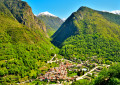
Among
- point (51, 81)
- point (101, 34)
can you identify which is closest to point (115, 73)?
point (51, 81)

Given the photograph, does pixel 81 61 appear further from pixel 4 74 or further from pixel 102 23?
pixel 102 23

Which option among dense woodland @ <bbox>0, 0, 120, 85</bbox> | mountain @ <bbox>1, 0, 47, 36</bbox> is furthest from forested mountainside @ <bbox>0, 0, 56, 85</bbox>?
mountain @ <bbox>1, 0, 47, 36</bbox>

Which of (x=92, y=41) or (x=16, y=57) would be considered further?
(x=92, y=41)

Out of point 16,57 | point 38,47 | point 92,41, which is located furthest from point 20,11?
point 92,41

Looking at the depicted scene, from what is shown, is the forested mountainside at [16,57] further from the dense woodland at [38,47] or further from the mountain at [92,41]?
the mountain at [92,41]

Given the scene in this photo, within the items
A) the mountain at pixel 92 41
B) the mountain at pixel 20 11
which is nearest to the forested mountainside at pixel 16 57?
the mountain at pixel 20 11

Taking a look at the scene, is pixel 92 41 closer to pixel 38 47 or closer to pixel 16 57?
pixel 38 47

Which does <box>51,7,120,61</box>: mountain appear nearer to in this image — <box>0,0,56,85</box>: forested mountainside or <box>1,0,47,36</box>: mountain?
<box>0,0,56,85</box>: forested mountainside

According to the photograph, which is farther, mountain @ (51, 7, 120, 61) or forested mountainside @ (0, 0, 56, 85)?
mountain @ (51, 7, 120, 61)

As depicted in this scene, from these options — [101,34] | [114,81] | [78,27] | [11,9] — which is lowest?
[114,81]

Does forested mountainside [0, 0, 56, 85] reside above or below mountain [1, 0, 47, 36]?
below

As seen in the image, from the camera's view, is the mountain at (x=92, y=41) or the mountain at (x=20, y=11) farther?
the mountain at (x=20, y=11)
